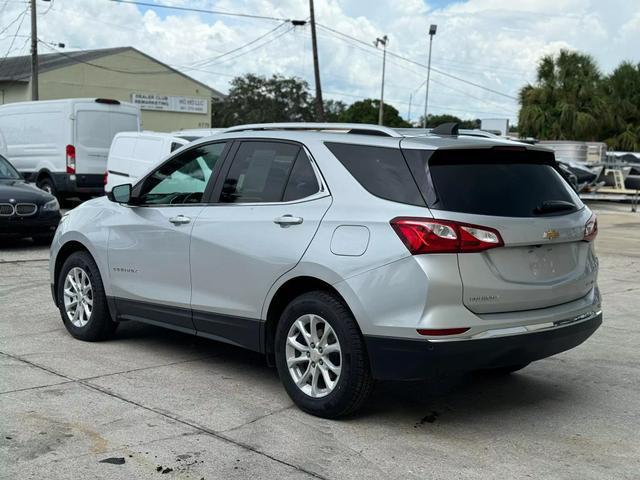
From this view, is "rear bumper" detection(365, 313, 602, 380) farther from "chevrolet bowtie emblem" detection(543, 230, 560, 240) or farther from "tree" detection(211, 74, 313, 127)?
"tree" detection(211, 74, 313, 127)

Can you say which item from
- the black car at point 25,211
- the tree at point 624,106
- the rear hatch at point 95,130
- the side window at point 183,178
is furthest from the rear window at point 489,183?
the tree at point 624,106

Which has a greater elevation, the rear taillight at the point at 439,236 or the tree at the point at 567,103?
the tree at the point at 567,103

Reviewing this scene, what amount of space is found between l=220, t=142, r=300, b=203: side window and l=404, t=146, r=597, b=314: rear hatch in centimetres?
97

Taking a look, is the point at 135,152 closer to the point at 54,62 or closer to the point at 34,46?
the point at 34,46

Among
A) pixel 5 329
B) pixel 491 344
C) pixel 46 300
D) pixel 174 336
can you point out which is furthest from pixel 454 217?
pixel 46 300

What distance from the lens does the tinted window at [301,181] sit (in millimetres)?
5035

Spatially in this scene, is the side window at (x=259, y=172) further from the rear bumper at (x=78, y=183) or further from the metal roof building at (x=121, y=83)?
the metal roof building at (x=121, y=83)

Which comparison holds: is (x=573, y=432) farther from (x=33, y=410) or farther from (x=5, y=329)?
(x=5, y=329)

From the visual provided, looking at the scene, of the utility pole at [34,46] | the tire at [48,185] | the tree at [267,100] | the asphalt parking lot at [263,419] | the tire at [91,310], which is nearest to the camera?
the asphalt parking lot at [263,419]

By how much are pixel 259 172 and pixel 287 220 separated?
0.57m

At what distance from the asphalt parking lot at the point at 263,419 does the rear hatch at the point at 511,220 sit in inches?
31.9

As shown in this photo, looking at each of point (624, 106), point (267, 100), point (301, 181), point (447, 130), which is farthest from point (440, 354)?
point (267, 100)

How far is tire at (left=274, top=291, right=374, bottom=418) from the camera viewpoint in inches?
180

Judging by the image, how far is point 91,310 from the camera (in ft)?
21.4
